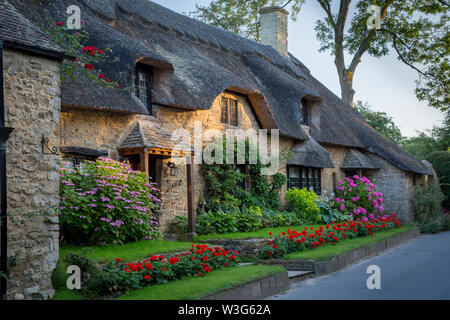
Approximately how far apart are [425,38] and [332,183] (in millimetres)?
11351

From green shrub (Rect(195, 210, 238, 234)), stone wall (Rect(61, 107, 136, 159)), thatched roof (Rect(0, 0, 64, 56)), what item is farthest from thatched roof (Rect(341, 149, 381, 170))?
thatched roof (Rect(0, 0, 64, 56))

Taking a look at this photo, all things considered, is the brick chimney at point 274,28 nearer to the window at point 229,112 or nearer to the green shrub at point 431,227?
the window at point 229,112

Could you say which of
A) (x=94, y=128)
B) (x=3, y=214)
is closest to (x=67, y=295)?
(x=3, y=214)

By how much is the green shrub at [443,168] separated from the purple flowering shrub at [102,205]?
19734 mm

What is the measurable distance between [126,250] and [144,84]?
5275mm

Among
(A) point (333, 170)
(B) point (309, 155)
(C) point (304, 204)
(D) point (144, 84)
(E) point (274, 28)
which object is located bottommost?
(C) point (304, 204)

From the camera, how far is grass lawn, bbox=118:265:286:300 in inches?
230

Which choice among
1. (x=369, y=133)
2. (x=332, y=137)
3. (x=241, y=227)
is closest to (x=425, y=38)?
(x=369, y=133)

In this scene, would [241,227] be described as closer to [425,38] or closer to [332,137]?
[332,137]

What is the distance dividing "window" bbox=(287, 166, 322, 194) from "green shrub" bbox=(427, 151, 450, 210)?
8.61 metres

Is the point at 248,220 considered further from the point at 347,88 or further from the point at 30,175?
the point at 347,88

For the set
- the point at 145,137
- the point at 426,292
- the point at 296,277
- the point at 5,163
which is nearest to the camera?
the point at 5,163

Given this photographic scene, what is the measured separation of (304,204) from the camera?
53.5ft

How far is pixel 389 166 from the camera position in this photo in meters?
21.0
